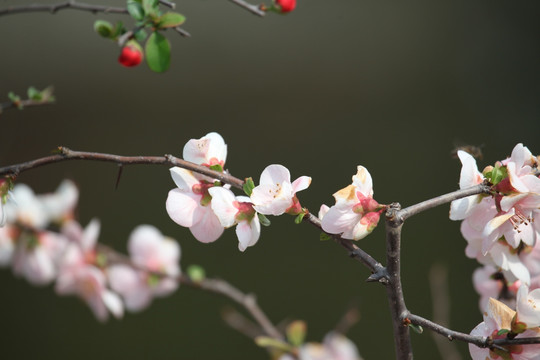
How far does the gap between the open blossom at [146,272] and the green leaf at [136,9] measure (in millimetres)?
→ 584

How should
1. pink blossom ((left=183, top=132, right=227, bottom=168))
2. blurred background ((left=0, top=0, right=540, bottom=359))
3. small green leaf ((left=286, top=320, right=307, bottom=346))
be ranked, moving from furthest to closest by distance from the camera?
blurred background ((left=0, top=0, right=540, bottom=359)) → small green leaf ((left=286, top=320, right=307, bottom=346)) → pink blossom ((left=183, top=132, right=227, bottom=168))

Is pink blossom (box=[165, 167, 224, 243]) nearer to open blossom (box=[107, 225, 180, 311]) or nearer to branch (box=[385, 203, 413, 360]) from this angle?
branch (box=[385, 203, 413, 360])

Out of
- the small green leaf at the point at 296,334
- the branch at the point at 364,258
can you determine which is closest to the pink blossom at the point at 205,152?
the branch at the point at 364,258

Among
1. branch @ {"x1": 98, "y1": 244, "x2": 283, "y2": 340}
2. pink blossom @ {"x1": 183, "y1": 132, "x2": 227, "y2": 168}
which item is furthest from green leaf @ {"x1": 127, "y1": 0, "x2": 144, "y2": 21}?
branch @ {"x1": 98, "y1": 244, "x2": 283, "y2": 340}

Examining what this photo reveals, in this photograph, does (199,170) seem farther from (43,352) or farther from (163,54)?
(43,352)

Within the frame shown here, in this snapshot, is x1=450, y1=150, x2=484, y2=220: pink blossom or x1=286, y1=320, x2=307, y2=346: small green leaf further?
x1=286, y1=320, x2=307, y2=346: small green leaf

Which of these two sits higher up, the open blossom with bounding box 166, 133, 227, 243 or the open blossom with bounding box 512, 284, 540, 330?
the open blossom with bounding box 166, 133, 227, 243

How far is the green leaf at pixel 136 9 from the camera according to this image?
52cm

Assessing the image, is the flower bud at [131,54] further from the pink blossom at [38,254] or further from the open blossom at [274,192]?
the pink blossom at [38,254]

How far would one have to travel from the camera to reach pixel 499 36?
4500mm

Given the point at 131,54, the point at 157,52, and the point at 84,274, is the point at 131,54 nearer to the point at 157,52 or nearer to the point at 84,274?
the point at 157,52

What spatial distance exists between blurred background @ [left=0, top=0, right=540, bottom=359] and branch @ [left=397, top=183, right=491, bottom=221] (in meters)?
1.81

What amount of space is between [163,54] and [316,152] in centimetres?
241

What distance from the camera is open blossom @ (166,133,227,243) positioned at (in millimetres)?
500
